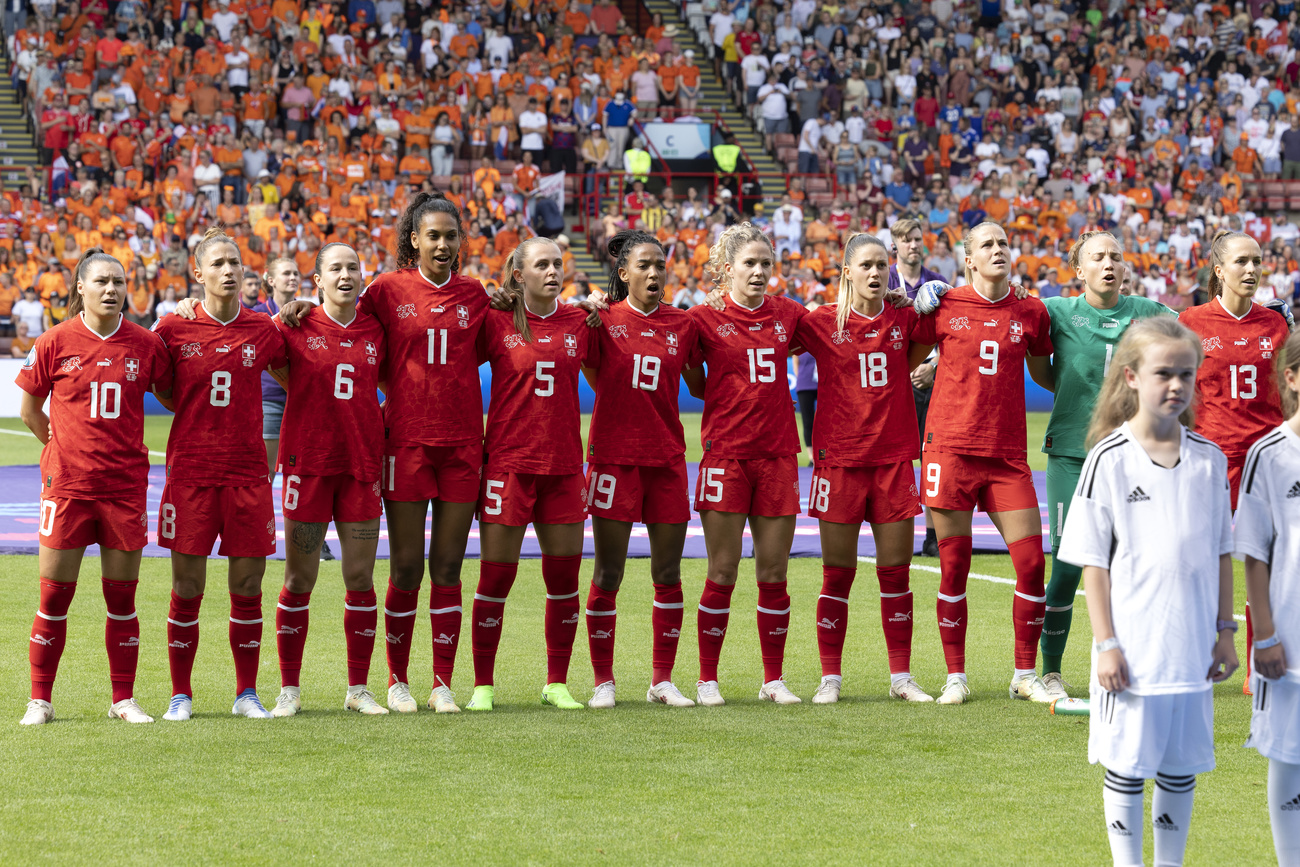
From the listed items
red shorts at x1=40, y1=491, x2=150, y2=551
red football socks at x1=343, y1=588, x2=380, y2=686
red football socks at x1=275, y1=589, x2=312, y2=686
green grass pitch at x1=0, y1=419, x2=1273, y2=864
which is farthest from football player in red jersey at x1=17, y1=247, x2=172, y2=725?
red football socks at x1=343, y1=588, x2=380, y2=686

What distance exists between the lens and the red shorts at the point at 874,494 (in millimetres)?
6344

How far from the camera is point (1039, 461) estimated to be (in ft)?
51.0

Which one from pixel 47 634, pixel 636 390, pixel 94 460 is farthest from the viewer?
pixel 636 390

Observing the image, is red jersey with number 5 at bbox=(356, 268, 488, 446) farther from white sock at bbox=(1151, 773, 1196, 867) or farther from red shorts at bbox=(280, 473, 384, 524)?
white sock at bbox=(1151, 773, 1196, 867)

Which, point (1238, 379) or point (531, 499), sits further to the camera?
point (1238, 379)

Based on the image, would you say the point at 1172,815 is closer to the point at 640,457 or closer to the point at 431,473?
the point at 640,457

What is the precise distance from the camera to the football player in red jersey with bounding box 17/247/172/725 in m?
5.76

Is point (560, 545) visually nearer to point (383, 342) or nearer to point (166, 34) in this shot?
point (383, 342)

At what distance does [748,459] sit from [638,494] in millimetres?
481

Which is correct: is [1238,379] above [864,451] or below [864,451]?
above

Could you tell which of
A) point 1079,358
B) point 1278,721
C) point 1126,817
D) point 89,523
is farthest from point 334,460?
point 1278,721

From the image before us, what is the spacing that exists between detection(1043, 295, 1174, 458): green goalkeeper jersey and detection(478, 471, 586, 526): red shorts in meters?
2.03

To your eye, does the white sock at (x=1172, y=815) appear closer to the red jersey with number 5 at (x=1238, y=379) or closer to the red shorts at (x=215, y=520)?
the red jersey with number 5 at (x=1238, y=379)

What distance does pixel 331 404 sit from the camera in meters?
6.01
